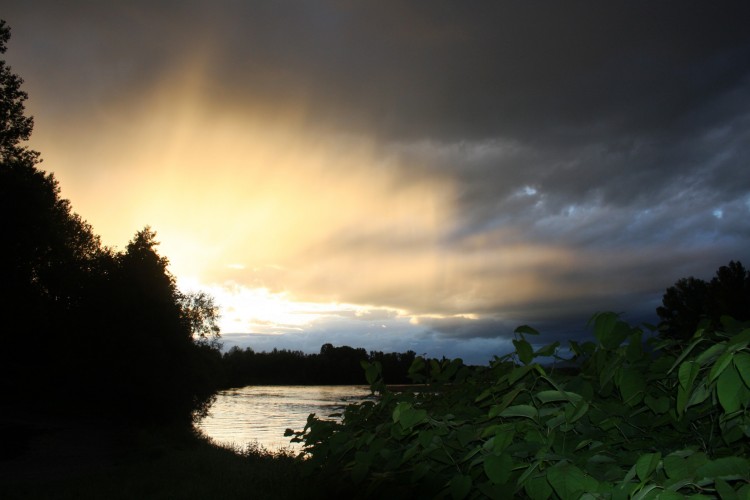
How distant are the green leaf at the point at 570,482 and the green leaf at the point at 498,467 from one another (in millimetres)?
267

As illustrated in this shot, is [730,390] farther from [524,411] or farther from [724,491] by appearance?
[524,411]

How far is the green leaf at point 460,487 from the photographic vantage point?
2176 millimetres

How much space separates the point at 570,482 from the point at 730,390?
1.86ft

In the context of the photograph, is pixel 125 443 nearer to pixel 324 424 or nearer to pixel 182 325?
pixel 182 325

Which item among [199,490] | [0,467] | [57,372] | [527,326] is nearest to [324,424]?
[527,326]

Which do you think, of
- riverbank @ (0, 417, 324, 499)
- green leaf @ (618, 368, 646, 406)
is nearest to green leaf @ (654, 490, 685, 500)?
green leaf @ (618, 368, 646, 406)

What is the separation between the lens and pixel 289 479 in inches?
287

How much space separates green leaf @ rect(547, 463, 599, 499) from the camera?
1.72 metres

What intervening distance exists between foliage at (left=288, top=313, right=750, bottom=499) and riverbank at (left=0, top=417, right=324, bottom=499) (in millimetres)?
1533

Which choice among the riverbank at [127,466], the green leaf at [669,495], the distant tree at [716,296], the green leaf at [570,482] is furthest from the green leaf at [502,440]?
the distant tree at [716,296]

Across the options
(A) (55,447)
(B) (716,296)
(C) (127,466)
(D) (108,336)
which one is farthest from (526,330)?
(B) (716,296)

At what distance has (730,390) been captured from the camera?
1.57 m

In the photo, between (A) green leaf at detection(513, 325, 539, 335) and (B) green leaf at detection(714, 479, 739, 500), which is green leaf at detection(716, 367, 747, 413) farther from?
(A) green leaf at detection(513, 325, 539, 335)

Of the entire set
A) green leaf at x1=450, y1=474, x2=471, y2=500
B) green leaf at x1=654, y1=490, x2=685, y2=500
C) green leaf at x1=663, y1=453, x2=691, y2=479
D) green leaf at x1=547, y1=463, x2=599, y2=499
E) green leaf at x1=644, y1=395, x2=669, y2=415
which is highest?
green leaf at x1=644, y1=395, x2=669, y2=415
